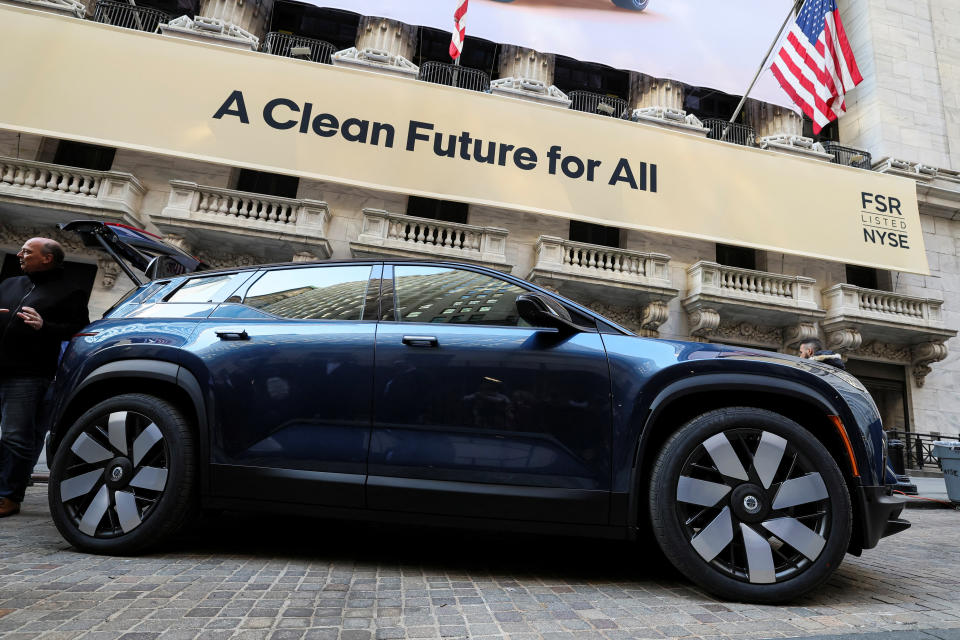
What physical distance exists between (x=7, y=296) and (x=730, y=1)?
1896 centimetres

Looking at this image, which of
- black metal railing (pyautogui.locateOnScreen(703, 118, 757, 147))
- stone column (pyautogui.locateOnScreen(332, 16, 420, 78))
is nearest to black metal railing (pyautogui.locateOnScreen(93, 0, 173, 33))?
stone column (pyautogui.locateOnScreen(332, 16, 420, 78))

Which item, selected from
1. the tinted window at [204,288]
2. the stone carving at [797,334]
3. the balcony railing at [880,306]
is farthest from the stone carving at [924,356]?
the tinted window at [204,288]

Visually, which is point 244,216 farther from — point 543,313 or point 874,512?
point 874,512

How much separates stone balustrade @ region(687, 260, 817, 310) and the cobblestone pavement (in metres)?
11.3

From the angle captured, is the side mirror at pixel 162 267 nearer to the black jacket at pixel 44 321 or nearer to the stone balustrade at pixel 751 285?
the black jacket at pixel 44 321

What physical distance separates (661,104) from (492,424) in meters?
18.0

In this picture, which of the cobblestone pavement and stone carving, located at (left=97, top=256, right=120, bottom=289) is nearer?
the cobblestone pavement

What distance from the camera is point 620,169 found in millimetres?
12664

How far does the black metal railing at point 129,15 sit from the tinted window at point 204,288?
55.3 ft

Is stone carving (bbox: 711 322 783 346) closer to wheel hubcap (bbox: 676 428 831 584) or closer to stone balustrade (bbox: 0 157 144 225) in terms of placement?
wheel hubcap (bbox: 676 428 831 584)

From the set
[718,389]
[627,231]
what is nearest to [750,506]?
[718,389]

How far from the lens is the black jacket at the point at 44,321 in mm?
3512

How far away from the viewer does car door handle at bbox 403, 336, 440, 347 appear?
2.50 metres

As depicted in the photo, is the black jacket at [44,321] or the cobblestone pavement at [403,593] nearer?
the cobblestone pavement at [403,593]
